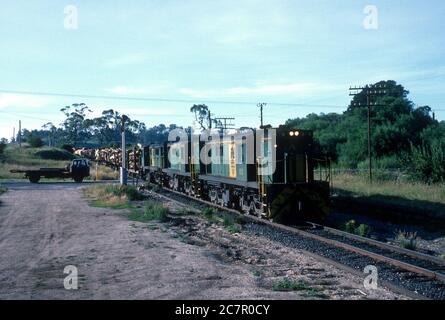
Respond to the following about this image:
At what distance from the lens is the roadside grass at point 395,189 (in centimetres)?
2464

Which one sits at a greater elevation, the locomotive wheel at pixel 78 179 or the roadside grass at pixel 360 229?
the locomotive wheel at pixel 78 179

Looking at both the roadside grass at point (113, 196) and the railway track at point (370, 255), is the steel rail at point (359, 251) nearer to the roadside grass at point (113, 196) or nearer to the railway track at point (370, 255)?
the railway track at point (370, 255)

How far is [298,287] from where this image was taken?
8.72 meters

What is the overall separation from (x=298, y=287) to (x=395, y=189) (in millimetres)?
21543

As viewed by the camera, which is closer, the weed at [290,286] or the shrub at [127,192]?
the weed at [290,286]

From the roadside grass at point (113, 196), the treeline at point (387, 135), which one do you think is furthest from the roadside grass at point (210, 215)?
the treeline at point (387, 135)

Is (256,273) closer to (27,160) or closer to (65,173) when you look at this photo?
(65,173)

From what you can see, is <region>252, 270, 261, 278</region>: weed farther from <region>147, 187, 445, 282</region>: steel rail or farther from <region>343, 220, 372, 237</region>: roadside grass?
<region>343, 220, 372, 237</region>: roadside grass

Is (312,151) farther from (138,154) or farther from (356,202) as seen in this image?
(138,154)

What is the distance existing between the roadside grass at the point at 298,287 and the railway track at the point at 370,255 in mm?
1380

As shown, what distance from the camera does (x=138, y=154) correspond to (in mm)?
52406

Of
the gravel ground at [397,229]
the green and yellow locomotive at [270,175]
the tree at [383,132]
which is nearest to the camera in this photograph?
the gravel ground at [397,229]

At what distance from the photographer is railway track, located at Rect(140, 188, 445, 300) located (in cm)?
944

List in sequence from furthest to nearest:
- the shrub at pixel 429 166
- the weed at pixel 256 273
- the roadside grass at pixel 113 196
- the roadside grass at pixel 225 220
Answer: the shrub at pixel 429 166 → the roadside grass at pixel 113 196 → the roadside grass at pixel 225 220 → the weed at pixel 256 273
